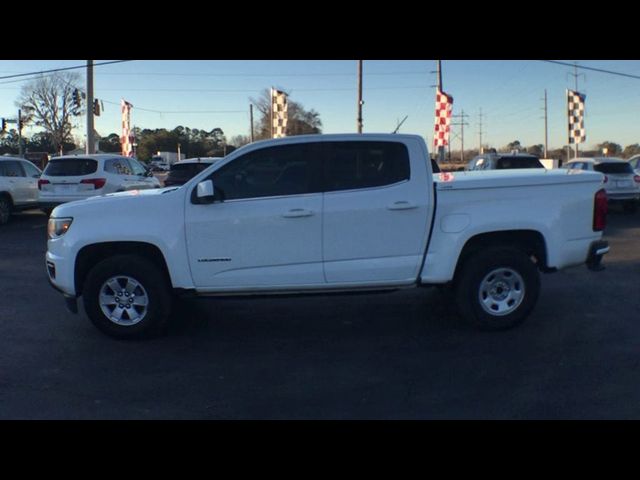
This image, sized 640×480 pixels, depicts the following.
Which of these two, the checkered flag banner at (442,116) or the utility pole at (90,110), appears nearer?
the utility pole at (90,110)

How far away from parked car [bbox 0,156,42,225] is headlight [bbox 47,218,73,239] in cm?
1138

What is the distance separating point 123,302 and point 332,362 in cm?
216

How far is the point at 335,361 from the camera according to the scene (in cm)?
577

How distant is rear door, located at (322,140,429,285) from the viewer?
6379mm

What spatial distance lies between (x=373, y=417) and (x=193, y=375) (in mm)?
1680

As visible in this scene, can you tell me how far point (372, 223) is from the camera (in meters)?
6.38

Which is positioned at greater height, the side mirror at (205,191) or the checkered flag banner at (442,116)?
the checkered flag banner at (442,116)

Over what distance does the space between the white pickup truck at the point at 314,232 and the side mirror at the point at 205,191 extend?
0.01 metres

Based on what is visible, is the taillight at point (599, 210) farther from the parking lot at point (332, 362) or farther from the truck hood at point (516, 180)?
the parking lot at point (332, 362)

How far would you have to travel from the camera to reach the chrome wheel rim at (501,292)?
21.5ft

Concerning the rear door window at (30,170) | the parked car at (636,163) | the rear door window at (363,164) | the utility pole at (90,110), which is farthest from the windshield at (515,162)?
the utility pole at (90,110)

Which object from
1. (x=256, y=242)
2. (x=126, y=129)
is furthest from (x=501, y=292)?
(x=126, y=129)

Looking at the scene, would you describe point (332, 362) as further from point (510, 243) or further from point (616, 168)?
point (616, 168)

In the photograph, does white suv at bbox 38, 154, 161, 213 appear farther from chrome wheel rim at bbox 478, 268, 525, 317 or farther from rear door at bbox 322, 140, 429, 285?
chrome wheel rim at bbox 478, 268, 525, 317
